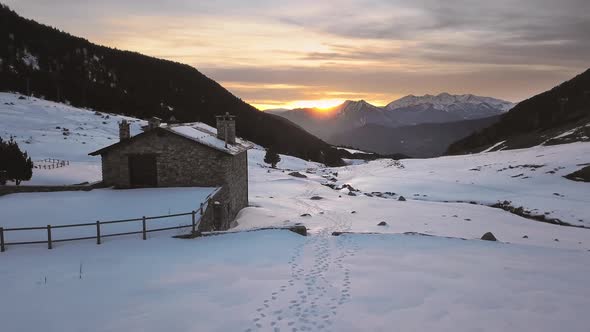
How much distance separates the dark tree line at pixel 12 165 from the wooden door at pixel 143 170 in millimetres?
17411

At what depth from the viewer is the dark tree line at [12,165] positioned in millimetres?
33406

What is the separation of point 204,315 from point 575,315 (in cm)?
898

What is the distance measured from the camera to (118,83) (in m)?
142

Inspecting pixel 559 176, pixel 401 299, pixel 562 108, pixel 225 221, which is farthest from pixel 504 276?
pixel 562 108

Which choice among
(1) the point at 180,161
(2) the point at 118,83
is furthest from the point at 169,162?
(2) the point at 118,83

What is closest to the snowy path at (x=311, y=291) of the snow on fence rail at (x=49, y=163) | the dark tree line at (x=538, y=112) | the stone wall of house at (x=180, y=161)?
the stone wall of house at (x=180, y=161)

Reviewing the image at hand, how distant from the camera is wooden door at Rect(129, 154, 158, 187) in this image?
23766mm

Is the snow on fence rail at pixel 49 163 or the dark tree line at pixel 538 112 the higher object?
the dark tree line at pixel 538 112

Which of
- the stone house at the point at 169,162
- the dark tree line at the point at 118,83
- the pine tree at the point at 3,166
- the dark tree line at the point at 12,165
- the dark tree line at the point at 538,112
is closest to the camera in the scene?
the stone house at the point at 169,162

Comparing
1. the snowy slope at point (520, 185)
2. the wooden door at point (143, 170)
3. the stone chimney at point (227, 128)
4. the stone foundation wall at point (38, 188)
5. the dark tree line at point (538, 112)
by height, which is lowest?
the snowy slope at point (520, 185)

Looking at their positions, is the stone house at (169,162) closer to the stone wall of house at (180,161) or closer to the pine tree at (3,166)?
the stone wall of house at (180,161)

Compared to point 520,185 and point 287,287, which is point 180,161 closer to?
point 287,287

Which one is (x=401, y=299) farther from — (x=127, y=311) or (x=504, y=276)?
(x=127, y=311)

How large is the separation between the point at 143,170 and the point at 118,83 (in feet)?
442
